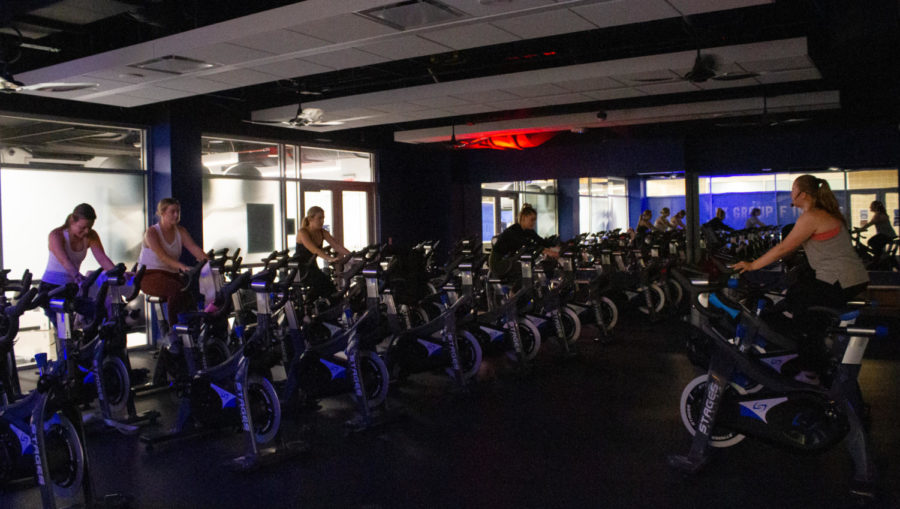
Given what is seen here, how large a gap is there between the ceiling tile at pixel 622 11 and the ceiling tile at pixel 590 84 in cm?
183

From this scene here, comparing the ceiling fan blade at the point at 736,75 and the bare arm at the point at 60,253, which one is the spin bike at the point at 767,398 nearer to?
the ceiling fan blade at the point at 736,75

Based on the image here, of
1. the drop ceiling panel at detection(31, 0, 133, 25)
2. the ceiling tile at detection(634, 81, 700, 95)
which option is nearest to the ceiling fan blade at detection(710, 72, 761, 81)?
the ceiling tile at detection(634, 81, 700, 95)

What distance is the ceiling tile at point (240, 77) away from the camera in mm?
5992

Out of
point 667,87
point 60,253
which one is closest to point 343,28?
point 60,253

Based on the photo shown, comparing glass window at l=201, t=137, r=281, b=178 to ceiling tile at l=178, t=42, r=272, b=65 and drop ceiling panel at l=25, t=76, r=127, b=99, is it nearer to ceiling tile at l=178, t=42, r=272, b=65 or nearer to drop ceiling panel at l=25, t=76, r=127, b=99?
drop ceiling panel at l=25, t=76, r=127, b=99

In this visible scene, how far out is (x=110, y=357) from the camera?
4.45 metres

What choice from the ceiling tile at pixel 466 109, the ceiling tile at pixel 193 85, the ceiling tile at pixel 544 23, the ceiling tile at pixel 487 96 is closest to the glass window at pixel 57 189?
the ceiling tile at pixel 193 85

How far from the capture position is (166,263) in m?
5.02

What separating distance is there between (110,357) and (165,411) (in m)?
0.67

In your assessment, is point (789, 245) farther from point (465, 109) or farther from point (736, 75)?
point (465, 109)

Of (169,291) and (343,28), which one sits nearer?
(343,28)

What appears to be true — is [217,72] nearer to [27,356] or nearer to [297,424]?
[297,424]

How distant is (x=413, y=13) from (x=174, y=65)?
2.27 metres

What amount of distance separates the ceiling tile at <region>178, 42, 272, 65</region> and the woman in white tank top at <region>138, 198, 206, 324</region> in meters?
1.14
